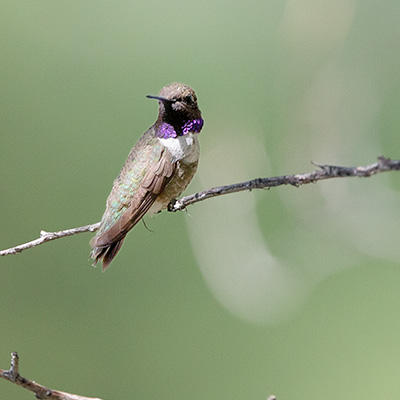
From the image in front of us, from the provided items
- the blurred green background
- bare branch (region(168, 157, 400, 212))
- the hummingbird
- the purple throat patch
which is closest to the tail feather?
the hummingbird

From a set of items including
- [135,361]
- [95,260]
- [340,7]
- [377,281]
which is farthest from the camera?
Result: [135,361]

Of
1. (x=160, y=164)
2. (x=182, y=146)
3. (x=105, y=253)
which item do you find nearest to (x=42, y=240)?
(x=105, y=253)

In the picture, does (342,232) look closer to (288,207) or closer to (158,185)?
(288,207)

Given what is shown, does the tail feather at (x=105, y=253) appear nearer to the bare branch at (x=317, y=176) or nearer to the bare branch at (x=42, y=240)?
the bare branch at (x=42, y=240)

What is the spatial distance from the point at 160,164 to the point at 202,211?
2438 millimetres

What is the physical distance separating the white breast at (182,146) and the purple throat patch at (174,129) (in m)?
0.02

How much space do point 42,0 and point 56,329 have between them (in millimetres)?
3247

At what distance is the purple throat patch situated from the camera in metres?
2.32

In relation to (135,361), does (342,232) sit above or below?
above

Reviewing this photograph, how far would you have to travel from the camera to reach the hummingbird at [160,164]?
7.45 feet

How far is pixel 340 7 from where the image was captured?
14.9 feet

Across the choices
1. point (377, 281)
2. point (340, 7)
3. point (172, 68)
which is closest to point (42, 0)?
point (172, 68)

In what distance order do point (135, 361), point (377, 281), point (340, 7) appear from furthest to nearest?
point (135, 361) → point (377, 281) → point (340, 7)

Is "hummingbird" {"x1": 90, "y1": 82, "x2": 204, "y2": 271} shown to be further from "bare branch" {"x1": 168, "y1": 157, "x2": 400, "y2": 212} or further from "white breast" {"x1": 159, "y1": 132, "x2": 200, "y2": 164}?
"bare branch" {"x1": 168, "y1": 157, "x2": 400, "y2": 212}
